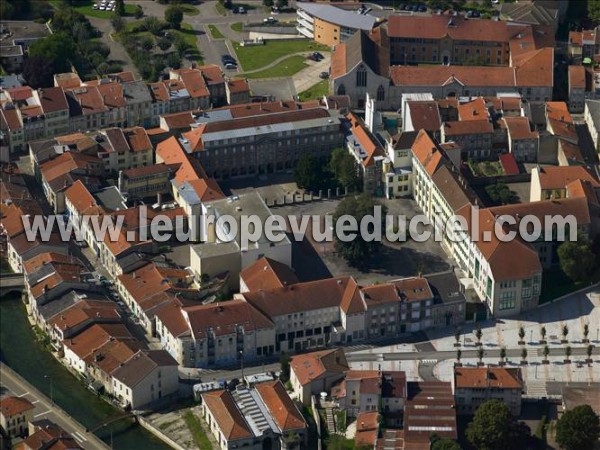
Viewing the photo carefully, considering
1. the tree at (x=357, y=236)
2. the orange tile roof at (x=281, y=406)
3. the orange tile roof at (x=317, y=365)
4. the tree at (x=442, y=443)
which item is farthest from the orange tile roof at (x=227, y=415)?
the tree at (x=357, y=236)

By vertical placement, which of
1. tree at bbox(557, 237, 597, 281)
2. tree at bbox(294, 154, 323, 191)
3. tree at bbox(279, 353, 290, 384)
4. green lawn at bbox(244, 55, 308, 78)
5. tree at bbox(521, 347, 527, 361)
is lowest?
tree at bbox(521, 347, 527, 361)

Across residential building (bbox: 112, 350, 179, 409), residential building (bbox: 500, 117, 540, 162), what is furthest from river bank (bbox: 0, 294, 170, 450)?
residential building (bbox: 500, 117, 540, 162)

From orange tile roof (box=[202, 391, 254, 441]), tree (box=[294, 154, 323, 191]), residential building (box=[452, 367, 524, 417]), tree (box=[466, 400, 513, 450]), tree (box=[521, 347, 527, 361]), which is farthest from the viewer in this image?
tree (box=[294, 154, 323, 191])

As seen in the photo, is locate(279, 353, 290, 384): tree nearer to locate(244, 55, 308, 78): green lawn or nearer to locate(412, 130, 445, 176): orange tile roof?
locate(412, 130, 445, 176): orange tile roof

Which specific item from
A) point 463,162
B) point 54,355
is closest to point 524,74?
point 463,162

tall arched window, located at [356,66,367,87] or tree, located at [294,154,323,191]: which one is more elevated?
tall arched window, located at [356,66,367,87]

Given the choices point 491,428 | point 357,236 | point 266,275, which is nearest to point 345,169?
point 357,236

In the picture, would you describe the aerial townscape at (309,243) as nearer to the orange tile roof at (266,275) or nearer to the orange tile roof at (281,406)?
the orange tile roof at (281,406)
